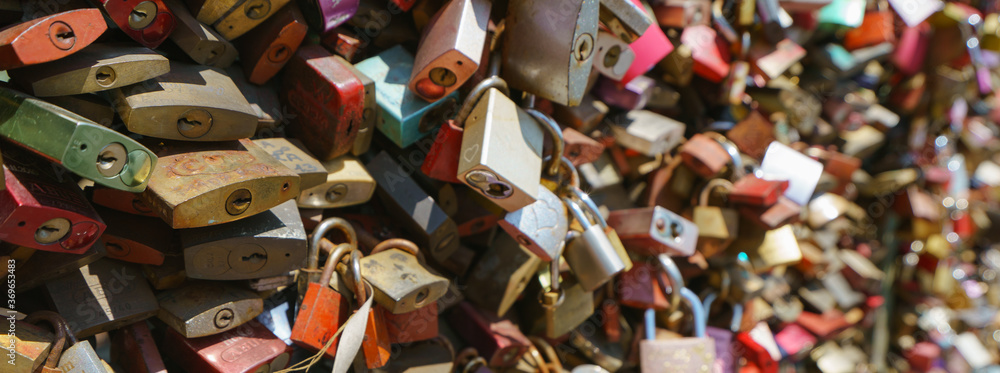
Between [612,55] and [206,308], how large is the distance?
3.01 ft

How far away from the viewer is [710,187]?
1698 mm

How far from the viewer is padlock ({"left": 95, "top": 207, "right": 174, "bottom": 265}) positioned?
37.3 inches

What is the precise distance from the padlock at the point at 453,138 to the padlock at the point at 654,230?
0.51 m

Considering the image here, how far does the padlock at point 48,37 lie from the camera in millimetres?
764

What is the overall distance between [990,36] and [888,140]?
644 millimetres

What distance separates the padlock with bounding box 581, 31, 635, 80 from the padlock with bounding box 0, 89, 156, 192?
2.91 feet

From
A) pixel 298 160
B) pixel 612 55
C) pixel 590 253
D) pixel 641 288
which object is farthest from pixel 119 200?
pixel 641 288

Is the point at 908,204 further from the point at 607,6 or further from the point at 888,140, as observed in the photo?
the point at 607,6

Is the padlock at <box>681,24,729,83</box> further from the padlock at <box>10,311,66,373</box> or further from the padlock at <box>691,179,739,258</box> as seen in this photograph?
the padlock at <box>10,311,66,373</box>

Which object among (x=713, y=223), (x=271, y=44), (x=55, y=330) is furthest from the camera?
(x=713, y=223)

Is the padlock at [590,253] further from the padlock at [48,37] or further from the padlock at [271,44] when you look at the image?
the padlock at [48,37]

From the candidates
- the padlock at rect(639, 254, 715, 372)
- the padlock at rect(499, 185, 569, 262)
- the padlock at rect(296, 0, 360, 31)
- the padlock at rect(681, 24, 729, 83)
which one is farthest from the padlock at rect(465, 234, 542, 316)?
the padlock at rect(681, 24, 729, 83)

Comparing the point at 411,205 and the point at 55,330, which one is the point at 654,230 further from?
the point at 55,330

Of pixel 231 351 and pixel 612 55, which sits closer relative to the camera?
pixel 231 351
